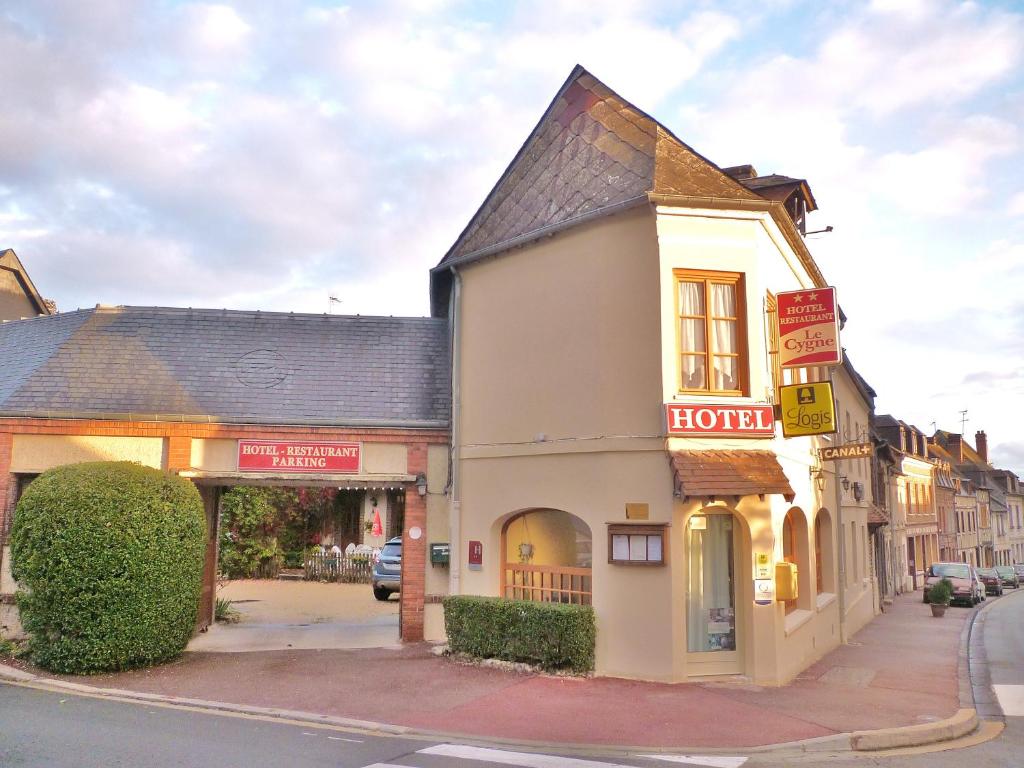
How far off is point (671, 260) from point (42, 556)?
923 cm

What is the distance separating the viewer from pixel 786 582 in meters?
10.6

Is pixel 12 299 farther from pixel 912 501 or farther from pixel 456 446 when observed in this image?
pixel 912 501

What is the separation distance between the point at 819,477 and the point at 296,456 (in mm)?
9180

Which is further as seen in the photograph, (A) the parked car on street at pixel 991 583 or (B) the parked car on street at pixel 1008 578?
(B) the parked car on street at pixel 1008 578

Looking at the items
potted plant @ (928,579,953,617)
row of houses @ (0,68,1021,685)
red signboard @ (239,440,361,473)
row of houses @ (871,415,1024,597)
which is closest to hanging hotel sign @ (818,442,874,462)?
row of houses @ (0,68,1021,685)

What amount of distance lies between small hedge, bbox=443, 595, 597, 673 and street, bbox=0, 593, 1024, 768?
3.04m

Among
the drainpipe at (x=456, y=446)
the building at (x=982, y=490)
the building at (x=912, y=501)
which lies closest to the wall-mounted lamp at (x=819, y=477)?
the drainpipe at (x=456, y=446)

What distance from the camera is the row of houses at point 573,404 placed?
34.8 feet

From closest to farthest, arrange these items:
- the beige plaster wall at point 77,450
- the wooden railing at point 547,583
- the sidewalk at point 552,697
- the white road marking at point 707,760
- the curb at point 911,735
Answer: the white road marking at point 707,760, the curb at point 911,735, the sidewalk at point 552,697, the wooden railing at point 547,583, the beige plaster wall at point 77,450

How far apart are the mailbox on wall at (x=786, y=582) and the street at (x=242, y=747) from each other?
2704mm

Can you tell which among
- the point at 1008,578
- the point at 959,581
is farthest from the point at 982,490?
the point at 959,581

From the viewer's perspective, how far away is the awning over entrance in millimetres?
9992

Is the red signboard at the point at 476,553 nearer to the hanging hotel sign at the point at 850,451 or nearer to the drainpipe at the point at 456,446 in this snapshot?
the drainpipe at the point at 456,446

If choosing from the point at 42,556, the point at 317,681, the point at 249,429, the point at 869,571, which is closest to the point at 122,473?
the point at 42,556
